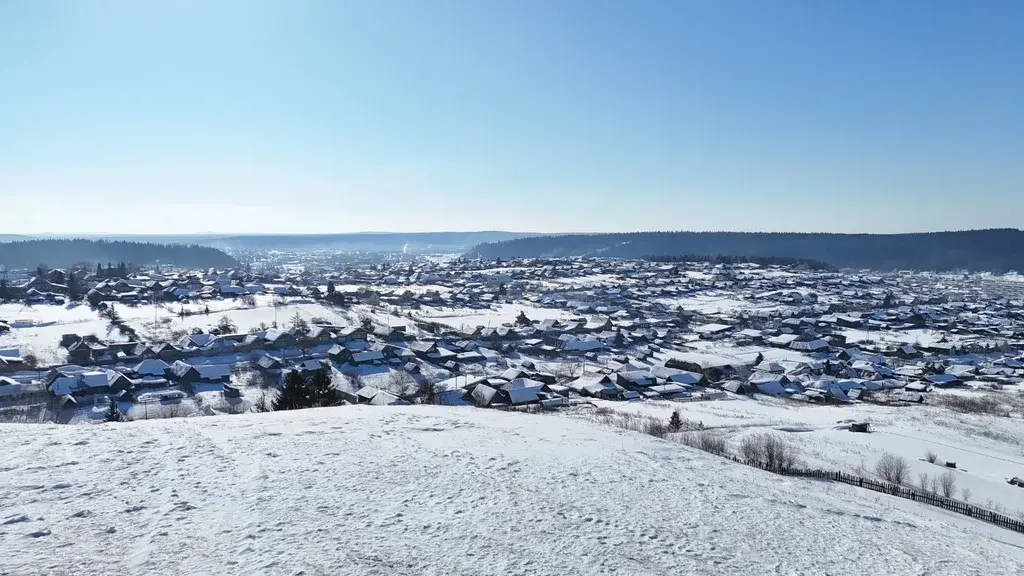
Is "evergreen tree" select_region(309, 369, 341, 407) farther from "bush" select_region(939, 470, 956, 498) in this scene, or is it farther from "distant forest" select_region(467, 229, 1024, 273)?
"distant forest" select_region(467, 229, 1024, 273)

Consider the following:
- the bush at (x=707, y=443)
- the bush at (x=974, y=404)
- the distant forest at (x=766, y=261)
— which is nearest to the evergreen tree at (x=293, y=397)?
the bush at (x=707, y=443)

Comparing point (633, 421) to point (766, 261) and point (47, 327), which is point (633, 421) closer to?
point (47, 327)

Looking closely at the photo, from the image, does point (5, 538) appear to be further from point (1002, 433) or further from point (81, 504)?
point (1002, 433)

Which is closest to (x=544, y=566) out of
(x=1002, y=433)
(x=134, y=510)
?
(x=134, y=510)

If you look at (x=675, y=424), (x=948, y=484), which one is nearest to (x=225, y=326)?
(x=675, y=424)

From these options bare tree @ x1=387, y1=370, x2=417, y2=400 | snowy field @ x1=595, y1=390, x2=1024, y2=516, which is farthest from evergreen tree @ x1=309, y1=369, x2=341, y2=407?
snowy field @ x1=595, y1=390, x2=1024, y2=516
